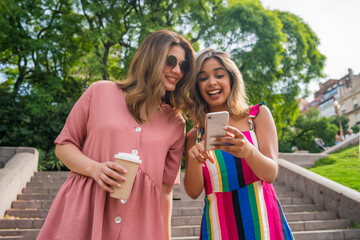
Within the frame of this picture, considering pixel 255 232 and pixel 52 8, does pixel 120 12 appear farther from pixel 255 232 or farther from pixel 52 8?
pixel 255 232

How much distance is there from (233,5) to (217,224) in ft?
45.7

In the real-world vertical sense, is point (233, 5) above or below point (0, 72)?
above

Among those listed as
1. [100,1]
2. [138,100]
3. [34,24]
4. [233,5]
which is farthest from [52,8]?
[138,100]

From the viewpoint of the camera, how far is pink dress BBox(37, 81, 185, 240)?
1.65 metres

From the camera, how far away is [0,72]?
55.2 ft

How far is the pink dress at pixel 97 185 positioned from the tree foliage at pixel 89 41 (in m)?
11.0

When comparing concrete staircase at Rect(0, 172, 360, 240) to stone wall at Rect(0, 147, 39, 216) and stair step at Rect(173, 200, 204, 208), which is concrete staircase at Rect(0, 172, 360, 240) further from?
stone wall at Rect(0, 147, 39, 216)

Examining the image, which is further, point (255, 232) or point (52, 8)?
point (52, 8)

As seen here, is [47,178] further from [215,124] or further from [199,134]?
[215,124]

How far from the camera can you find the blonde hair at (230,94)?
2461mm

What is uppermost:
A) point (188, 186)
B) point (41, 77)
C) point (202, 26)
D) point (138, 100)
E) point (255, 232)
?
point (202, 26)

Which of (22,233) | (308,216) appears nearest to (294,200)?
(308,216)

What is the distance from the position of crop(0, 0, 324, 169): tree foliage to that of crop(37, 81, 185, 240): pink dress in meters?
11.0

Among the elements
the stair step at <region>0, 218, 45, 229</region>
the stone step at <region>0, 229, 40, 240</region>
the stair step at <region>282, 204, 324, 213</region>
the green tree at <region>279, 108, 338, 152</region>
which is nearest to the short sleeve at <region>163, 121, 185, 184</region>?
the stone step at <region>0, 229, 40, 240</region>
